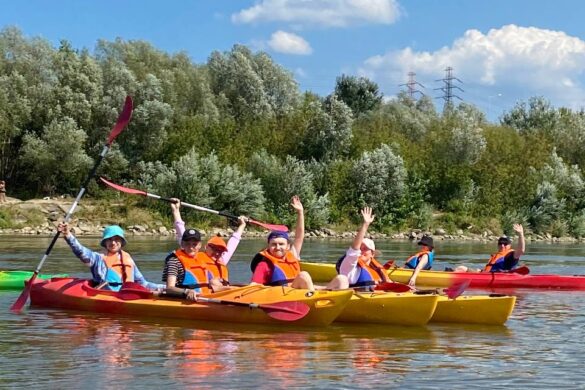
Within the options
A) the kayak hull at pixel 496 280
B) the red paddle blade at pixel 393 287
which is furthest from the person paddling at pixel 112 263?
the kayak hull at pixel 496 280

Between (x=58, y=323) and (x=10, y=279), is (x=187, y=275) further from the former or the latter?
(x=10, y=279)

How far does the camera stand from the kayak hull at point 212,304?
31.4ft

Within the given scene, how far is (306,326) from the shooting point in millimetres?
9883

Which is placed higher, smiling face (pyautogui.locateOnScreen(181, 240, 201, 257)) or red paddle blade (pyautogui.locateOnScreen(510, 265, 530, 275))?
smiling face (pyautogui.locateOnScreen(181, 240, 201, 257))

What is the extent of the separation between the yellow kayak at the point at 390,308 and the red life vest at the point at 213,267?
1.49 meters

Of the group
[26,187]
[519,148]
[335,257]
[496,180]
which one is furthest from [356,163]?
[335,257]

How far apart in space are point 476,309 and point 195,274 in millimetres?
3295

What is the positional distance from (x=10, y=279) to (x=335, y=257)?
10760 millimetres

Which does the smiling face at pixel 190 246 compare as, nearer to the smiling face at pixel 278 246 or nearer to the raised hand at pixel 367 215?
the smiling face at pixel 278 246

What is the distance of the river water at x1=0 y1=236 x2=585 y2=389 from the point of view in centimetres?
718

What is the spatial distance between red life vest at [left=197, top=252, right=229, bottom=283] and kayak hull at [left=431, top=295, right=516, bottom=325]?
2567 mm

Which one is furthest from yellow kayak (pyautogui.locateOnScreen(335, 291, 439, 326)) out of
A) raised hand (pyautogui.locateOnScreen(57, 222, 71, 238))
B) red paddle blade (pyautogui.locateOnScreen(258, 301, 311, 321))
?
raised hand (pyautogui.locateOnScreen(57, 222, 71, 238))

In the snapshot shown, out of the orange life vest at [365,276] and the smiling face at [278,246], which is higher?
the smiling face at [278,246]

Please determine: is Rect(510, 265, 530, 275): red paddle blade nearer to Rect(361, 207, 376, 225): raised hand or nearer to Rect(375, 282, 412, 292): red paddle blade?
Rect(375, 282, 412, 292): red paddle blade
